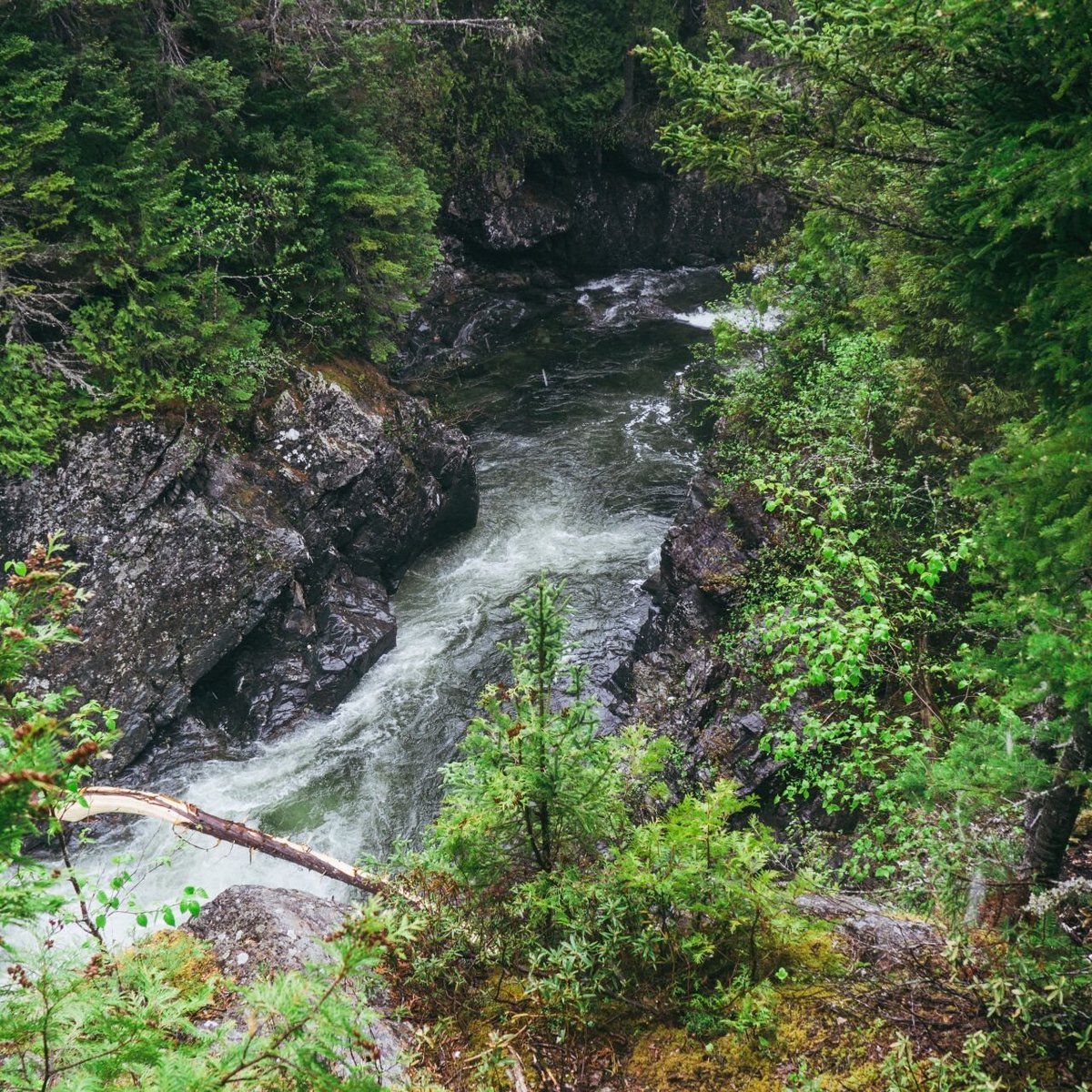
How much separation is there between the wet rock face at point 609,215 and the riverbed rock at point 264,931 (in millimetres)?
22542

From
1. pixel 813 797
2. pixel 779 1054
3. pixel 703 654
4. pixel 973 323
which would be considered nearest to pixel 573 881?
pixel 779 1054

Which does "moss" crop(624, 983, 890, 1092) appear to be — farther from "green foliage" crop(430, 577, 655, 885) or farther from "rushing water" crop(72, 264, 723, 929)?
"rushing water" crop(72, 264, 723, 929)

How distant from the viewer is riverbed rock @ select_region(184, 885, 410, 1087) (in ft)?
14.0

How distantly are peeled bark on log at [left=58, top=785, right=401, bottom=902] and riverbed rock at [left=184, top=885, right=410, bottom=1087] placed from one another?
1.37 ft

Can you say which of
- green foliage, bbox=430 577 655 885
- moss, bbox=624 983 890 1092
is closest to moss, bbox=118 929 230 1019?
green foliage, bbox=430 577 655 885

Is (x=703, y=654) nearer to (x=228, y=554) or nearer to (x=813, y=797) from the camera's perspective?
(x=813, y=797)

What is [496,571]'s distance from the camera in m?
14.9

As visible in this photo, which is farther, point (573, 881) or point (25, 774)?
point (573, 881)

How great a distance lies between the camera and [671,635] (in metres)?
11.7

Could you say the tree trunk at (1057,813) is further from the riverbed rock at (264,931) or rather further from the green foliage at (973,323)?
the riverbed rock at (264,931)

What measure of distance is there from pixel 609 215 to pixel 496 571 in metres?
17.4


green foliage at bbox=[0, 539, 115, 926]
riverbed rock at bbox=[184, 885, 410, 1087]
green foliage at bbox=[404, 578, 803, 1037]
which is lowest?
riverbed rock at bbox=[184, 885, 410, 1087]

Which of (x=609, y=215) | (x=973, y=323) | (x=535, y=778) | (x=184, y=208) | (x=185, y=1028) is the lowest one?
(x=535, y=778)

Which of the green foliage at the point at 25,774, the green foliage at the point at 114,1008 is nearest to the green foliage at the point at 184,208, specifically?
the green foliage at the point at 25,774
